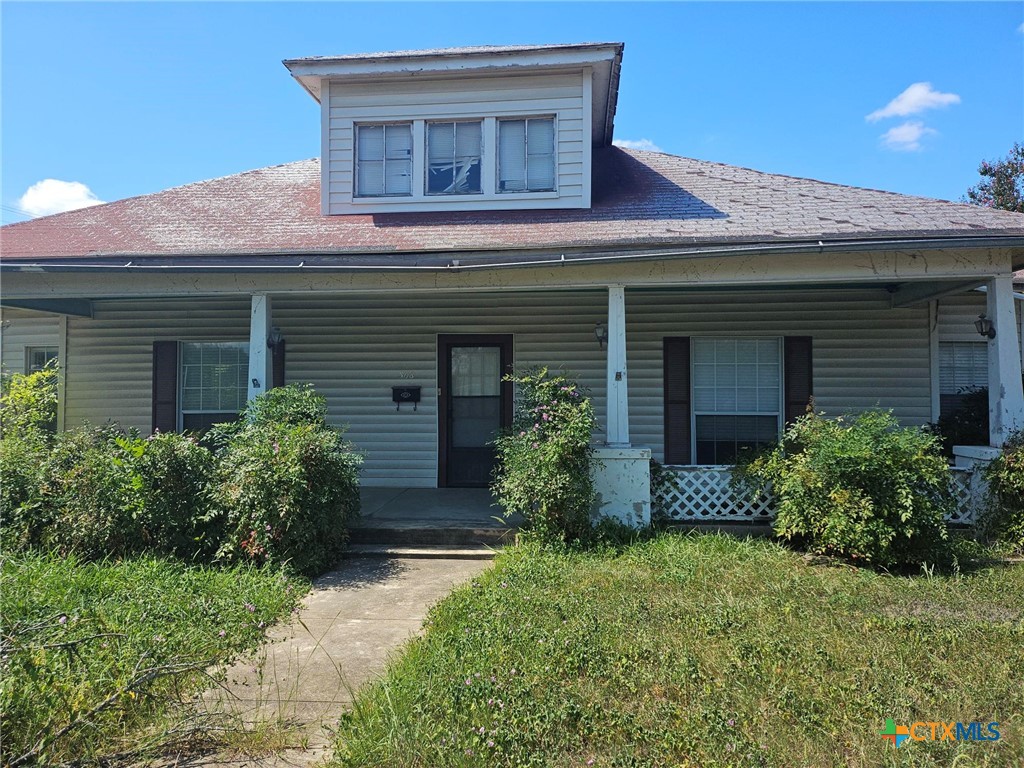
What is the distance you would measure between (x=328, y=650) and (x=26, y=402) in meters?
7.35

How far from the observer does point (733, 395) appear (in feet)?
29.2

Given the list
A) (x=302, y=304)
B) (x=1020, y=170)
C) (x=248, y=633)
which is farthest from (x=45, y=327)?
(x=1020, y=170)

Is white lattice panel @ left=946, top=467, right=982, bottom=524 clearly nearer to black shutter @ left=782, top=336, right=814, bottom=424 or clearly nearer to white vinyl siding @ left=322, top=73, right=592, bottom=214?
black shutter @ left=782, top=336, right=814, bottom=424

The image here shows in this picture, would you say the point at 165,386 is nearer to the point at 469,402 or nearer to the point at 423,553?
the point at 469,402

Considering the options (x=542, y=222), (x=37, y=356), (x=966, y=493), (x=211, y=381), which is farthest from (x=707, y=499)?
(x=37, y=356)

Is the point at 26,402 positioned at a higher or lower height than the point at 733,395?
lower

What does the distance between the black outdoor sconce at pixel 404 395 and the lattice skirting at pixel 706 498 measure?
3944 mm

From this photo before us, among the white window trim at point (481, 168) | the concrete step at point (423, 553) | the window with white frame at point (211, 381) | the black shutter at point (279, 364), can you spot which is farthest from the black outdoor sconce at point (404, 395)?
the concrete step at point (423, 553)

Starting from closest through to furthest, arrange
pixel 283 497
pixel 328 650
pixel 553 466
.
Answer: pixel 328 650, pixel 283 497, pixel 553 466

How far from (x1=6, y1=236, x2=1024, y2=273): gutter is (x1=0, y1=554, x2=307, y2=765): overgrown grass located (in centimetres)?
323

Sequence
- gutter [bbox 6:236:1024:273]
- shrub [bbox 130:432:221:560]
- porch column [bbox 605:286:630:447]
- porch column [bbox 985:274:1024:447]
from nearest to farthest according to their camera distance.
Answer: shrub [bbox 130:432:221:560], gutter [bbox 6:236:1024:273], porch column [bbox 985:274:1024:447], porch column [bbox 605:286:630:447]

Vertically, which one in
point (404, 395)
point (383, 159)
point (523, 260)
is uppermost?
point (383, 159)

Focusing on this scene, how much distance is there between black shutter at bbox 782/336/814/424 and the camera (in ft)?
28.7

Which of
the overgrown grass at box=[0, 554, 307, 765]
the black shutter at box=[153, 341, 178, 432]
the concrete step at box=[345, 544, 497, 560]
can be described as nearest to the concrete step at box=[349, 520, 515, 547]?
the concrete step at box=[345, 544, 497, 560]
